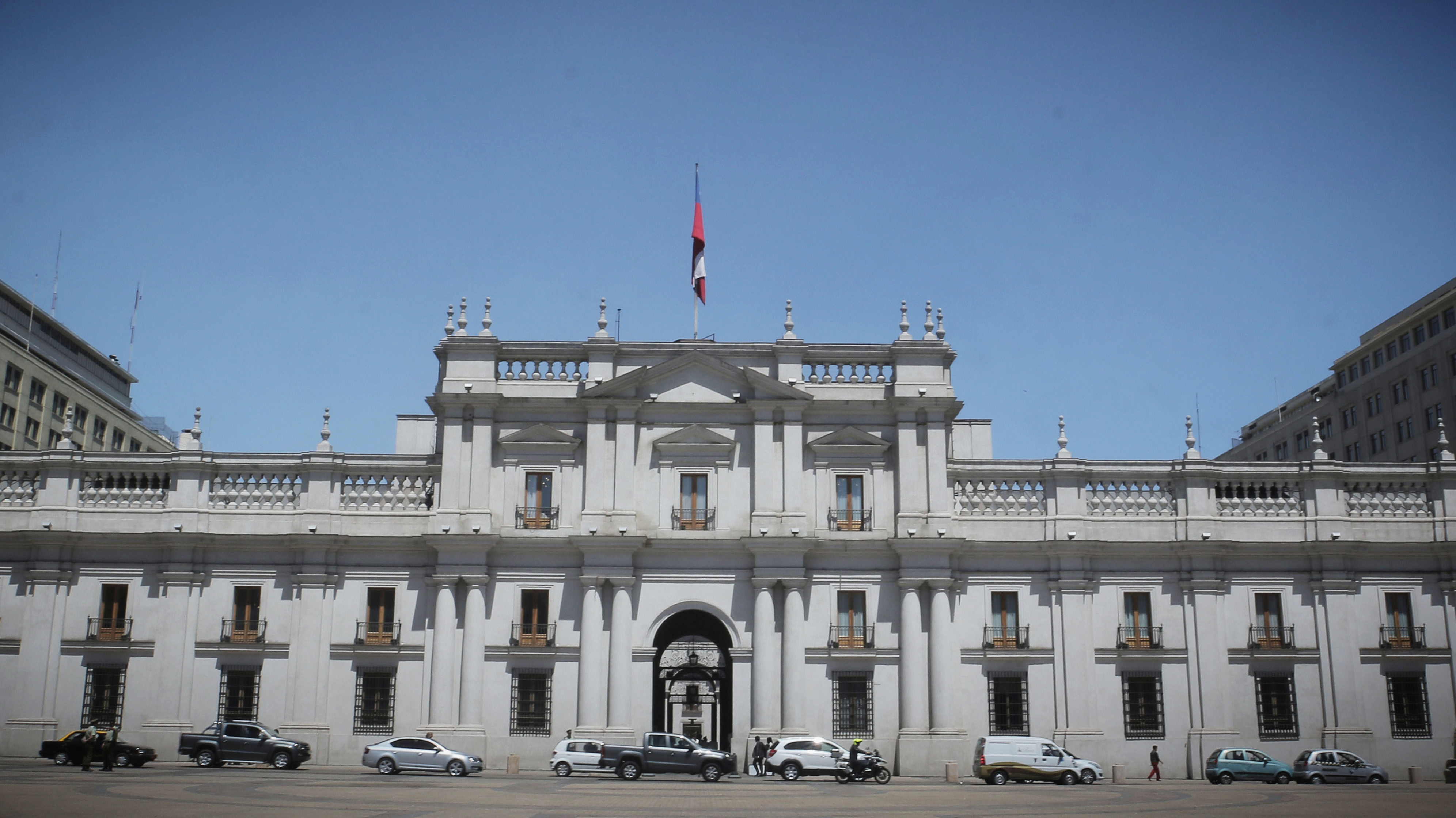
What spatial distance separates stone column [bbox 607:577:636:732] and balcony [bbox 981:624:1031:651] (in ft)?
44.1

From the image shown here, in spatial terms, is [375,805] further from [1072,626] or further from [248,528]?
[1072,626]

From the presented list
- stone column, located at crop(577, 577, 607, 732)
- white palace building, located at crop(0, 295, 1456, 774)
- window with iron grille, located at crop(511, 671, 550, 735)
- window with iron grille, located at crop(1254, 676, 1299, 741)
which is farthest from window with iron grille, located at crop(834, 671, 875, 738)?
window with iron grille, located at crop(1254, 676, 1299, 741)

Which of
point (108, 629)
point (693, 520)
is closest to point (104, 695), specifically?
point (108, 629)

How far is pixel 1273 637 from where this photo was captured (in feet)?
158

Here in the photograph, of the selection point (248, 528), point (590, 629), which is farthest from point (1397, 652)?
point (248, 528)

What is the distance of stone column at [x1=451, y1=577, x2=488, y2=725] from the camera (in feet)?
153

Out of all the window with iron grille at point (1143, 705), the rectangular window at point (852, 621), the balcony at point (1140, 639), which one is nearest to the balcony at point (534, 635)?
the rectangular window at point (852, 621)

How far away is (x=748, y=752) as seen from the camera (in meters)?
45.9

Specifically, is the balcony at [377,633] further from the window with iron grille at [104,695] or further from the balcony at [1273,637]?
the balcony at [1273,637]

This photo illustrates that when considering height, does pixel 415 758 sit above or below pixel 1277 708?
below

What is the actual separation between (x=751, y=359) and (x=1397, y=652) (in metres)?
27.1

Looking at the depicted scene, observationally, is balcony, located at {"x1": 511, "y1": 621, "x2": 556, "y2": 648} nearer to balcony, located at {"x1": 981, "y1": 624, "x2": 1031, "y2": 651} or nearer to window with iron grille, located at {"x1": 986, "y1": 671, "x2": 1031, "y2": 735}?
balcony, located at {"x1": 981, "y1": 624, "x2": 1031, "y2": 651}

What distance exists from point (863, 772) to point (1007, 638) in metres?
9.36

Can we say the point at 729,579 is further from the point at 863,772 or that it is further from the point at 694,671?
the point at 863,772
